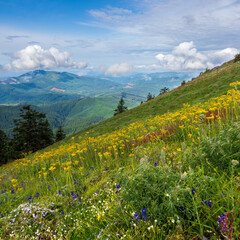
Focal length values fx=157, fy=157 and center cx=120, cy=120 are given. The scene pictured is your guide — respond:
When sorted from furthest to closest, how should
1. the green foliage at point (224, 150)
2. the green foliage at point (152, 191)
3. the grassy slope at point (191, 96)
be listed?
the grassy slope at point (191, 96) < the green foliage at point (224, 150) < the green foliage at point (152, 191)

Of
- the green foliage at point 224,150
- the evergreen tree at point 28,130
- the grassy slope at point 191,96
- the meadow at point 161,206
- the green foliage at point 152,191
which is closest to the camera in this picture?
the meadow at point 161,206

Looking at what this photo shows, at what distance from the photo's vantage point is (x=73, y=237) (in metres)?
2.67

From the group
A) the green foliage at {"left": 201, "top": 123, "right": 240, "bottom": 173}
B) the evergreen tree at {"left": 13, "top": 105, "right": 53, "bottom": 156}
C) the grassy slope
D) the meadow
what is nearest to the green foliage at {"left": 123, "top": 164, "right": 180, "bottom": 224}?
the meadow

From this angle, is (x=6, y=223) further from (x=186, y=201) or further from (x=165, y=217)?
(x=186, y=201)

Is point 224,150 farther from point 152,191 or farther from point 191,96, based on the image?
point 191,96

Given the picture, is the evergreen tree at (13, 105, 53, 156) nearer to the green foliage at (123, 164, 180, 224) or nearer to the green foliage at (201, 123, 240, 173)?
the green foliage at (123, 164, 180, 224)

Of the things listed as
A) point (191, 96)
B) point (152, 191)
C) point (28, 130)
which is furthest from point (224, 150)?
point (28, 130)

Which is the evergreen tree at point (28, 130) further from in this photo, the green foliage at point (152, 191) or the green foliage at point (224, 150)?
the green foliage at point (224, 150)

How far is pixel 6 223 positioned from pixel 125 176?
9.03 ft

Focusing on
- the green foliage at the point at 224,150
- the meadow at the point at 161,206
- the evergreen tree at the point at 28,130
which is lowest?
the evergreen tree at the point at 28,130

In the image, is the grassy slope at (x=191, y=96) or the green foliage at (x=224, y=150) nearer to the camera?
the green foliage at (x=224, y=150)

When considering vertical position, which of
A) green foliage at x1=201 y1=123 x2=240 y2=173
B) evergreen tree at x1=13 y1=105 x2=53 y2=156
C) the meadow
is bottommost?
evergreen tree at x1=13 y1=105 x2=53 y2=156

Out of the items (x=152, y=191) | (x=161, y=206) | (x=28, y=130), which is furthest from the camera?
(x=28, y=130)

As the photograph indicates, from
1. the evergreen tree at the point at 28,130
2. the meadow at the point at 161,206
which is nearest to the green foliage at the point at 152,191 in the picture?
the meadow at the point at 161,206
